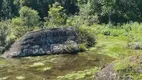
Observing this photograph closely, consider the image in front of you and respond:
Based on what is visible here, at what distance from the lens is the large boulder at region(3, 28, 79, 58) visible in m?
41.4

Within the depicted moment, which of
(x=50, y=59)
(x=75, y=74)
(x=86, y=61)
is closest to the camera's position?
(x=75, y=74)

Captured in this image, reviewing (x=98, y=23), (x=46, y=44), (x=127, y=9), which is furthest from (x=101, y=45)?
(x=127, y=9)

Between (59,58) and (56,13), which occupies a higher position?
(56,13)

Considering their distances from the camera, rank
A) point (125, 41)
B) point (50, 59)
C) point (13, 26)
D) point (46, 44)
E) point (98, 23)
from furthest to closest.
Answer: point (98, 23) → point (13, 26) → point (125, 41) → point (46, 44) → point (50, 59)

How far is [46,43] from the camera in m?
42.4

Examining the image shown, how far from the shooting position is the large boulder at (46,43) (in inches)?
1631

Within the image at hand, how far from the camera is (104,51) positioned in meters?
39.6

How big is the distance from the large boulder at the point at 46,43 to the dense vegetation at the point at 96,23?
1.34 meters

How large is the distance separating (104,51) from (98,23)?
1009 inches

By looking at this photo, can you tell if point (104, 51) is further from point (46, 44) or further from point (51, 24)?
point (51, 24)

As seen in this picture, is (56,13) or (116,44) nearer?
(116,44)

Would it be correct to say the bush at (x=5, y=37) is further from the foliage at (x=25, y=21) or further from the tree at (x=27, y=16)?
the tree at (x=27, y=16)

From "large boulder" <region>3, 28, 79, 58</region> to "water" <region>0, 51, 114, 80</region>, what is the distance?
157 cm

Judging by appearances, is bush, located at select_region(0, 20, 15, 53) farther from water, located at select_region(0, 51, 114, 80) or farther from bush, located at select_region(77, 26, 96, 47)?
bush, located at select_region(77, 26, 96, 47)
